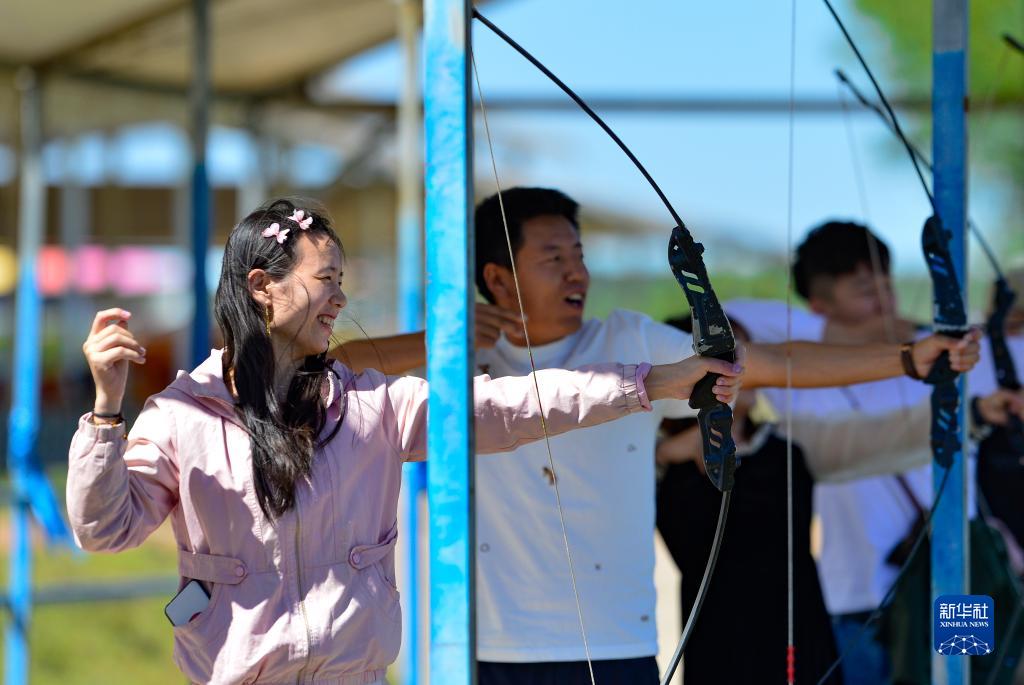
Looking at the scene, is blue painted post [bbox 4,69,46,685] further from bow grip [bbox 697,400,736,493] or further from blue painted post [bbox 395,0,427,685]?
bow grip [bbox 697,400,736,493]

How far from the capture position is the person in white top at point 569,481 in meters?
2.38

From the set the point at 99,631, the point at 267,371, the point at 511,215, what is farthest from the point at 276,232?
the point at 99,631

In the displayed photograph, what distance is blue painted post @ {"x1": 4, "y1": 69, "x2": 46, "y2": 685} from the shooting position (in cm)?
476

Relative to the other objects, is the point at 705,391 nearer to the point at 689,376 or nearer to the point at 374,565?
the point at 689,376

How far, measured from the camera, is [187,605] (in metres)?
1.77

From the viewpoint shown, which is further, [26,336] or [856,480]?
[26,336]


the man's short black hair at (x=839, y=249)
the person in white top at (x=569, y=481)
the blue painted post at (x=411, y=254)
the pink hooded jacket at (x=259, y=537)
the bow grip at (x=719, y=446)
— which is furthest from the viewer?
the blue painted post at (x=411, y=254)

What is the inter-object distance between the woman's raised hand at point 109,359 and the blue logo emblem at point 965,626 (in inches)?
60.7

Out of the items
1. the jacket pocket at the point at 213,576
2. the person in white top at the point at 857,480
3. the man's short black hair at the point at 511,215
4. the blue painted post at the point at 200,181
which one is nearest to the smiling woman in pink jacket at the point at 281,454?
the jacket pocket at the point at 213,576

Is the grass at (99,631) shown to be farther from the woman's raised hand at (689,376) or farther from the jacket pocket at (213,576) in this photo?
the woman's raised hand at (689,376)

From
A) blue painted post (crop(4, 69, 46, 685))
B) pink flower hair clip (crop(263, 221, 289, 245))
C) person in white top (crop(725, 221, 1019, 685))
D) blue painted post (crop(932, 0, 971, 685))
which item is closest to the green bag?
person in white top (crop(725, 221, 1019, 685))

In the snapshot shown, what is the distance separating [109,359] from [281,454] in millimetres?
266

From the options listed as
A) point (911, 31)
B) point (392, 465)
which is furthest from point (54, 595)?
point (911, 31)

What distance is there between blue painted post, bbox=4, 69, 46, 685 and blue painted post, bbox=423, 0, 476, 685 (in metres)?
3.36
